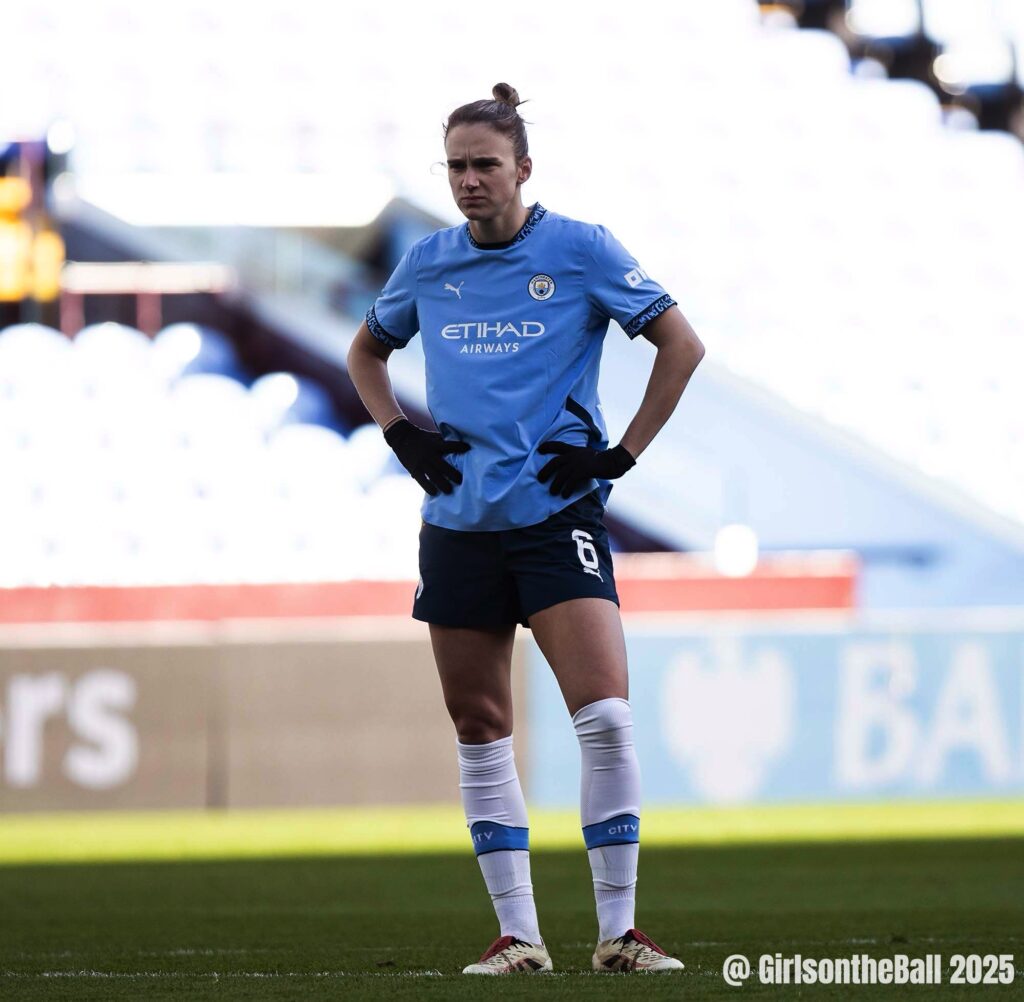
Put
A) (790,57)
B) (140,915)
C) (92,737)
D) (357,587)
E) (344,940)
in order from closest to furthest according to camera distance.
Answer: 1. (344,940)
2. (140,915)
3. (92,737)
4. (357,587)
5. (790,57)

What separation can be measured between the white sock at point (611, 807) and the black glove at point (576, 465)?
382mm

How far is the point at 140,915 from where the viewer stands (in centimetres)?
488

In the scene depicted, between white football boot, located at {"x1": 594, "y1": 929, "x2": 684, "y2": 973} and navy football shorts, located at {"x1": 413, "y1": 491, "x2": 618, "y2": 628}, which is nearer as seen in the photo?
white football boot, located at {"x1": 594, "y1": 929, "x2": 684, "y2": 973}

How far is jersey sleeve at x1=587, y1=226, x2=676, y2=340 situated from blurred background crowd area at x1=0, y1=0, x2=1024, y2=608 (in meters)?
8.75

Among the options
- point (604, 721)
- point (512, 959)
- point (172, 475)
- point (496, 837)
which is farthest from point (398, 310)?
point (172, 475)

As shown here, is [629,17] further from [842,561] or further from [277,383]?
[842,561]

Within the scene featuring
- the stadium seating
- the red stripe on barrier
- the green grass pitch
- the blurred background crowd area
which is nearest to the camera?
the green grass pitch

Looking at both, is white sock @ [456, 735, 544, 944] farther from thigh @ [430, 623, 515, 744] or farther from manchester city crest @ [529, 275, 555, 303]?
manchester city crest @ [529, 275, 555, 303]

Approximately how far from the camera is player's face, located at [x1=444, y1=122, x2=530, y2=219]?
10.6 ft

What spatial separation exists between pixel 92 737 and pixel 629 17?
1038 centimetres

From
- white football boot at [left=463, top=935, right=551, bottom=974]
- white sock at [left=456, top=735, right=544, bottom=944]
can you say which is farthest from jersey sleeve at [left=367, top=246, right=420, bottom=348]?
white football boot at [left=463, top=935, right=551, bottom=974]

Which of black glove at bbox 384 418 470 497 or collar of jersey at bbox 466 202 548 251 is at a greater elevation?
collar of jersey at bbox 466 202 548 251

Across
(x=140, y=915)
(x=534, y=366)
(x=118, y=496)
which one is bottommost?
(x=140, y=915)

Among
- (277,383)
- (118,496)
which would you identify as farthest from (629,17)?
(118,496)
